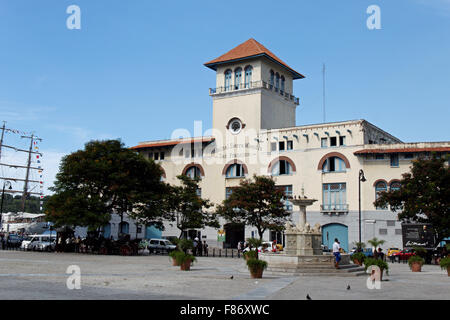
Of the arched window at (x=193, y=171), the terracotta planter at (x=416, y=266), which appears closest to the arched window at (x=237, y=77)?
the arched window at (x=193, y=171)

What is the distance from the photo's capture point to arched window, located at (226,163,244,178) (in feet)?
185

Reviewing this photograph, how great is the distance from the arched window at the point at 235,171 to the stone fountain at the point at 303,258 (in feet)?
99.7

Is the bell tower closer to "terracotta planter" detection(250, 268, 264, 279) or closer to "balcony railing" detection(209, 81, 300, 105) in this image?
"balcony railing" detection(209, 81, 300, 105)

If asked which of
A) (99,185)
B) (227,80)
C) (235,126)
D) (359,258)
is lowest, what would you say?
(359,258)

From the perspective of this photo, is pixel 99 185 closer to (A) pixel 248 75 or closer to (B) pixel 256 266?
(B) pixel 256 266

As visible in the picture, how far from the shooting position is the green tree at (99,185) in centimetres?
3934

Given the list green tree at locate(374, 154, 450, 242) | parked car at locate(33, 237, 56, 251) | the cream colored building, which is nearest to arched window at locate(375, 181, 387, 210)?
the cream colored building

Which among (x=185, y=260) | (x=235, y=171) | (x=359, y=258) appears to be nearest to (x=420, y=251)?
(x=359, y=258)

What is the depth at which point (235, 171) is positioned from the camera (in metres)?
56.9

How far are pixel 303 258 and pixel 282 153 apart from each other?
1236 inches

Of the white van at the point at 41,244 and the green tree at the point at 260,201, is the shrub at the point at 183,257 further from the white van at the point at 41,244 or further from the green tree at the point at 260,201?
the white van at the point at 41,244

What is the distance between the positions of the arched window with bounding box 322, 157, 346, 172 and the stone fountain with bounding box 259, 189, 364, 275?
2609 centimetres
